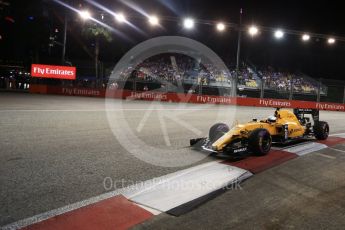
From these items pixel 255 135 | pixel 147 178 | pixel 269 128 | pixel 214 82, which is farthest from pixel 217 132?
pixel 214 82

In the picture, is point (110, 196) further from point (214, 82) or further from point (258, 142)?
point (214, 82)

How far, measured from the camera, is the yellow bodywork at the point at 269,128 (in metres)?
7.37

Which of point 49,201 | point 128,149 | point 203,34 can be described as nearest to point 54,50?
point 203,34

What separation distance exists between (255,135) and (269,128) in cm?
106

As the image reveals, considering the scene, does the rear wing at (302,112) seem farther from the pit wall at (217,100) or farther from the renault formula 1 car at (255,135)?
the pit wall at (217,100)

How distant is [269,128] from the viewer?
834 cm

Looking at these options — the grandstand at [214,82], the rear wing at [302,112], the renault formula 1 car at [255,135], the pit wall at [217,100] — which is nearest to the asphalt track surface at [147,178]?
the renault formula 1 car at [255,135]

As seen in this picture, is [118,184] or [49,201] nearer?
[49,201]

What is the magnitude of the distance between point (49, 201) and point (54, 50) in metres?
42.9

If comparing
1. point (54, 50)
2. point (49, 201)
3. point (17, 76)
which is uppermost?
point (54, 50)

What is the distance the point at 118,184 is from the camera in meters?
5.45

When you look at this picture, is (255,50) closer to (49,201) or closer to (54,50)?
(54,50)

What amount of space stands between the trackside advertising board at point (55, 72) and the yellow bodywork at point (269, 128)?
76.6 ft

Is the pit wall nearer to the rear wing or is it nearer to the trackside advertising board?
the trackside advertising board
